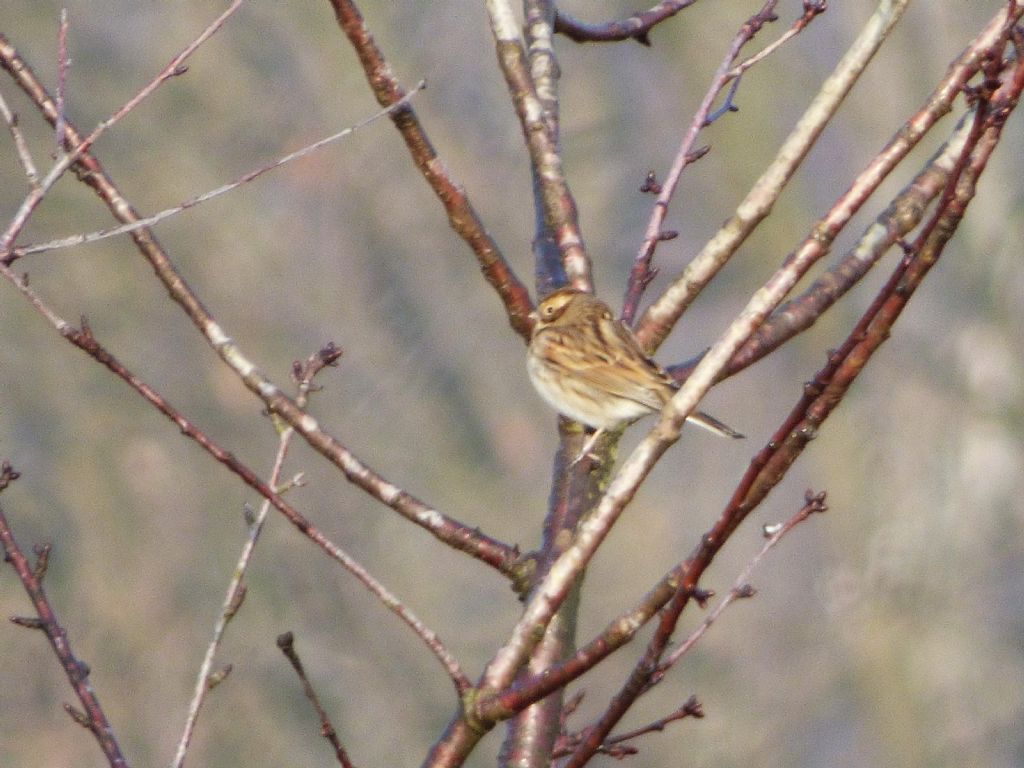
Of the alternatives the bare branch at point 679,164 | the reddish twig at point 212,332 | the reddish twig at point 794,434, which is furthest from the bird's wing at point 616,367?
the reddish twig at point 794,434

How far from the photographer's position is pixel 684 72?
34.8 ft

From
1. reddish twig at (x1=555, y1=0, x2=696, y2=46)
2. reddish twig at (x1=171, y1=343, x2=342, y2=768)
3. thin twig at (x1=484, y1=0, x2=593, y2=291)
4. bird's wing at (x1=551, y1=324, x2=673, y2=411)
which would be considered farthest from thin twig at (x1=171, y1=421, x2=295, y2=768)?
reddish twig at (x1=555, y1=0, x2=696, y2=46)

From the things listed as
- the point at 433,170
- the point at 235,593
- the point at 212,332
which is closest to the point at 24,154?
the point at 212,332

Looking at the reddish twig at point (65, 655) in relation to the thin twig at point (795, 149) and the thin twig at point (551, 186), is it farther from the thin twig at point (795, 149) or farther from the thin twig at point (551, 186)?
the thin twig at point (551, 186)

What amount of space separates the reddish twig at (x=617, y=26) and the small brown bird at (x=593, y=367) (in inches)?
34.2

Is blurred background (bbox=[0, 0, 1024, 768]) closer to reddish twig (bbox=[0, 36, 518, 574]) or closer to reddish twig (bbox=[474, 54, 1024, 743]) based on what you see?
reddish twig (bbox=[0, 36, 518, 574])

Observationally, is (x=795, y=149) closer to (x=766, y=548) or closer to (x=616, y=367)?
(x=766, y=548)

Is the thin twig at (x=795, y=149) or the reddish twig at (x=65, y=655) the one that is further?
the reddish twig at (x=65, y=655)

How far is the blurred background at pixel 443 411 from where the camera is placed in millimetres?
9430

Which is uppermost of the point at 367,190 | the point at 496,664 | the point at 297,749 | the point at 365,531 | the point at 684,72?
the point at 684,72

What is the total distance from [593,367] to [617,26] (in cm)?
106

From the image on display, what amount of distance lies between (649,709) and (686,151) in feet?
24.5

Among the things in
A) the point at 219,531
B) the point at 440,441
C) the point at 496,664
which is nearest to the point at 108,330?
the point at 219,531

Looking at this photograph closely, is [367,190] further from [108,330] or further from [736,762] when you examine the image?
[736,762]
